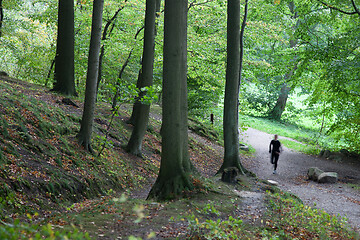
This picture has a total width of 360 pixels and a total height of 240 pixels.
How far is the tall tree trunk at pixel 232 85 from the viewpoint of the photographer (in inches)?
A: 438

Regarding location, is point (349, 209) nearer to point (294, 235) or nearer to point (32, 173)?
point (294, 235)

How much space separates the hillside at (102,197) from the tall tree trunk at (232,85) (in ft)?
3.51

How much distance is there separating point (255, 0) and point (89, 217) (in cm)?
1429

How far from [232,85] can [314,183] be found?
5955 mm

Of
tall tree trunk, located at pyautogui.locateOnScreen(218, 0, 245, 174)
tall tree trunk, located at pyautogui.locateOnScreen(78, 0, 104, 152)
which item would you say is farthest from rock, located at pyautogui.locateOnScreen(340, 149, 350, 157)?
tall tree trunk, located at pyautogui.locateOnScreen(78, 0, 104, 152)

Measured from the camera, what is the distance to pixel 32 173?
6523 millimetres

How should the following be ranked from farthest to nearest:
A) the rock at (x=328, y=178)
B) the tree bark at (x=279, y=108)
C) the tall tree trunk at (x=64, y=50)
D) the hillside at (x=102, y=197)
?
the tree bark at (x=279, y=108), the rock at (x=328, y=178), the tall tree trunk at (x=64, y=50), the hillside at (x=102, y=197)

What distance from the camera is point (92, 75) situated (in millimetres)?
9195

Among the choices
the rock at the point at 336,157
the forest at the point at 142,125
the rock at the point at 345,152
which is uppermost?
the forest at the point at 142,125

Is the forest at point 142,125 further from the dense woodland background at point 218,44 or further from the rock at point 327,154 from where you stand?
the rock at point 327,154

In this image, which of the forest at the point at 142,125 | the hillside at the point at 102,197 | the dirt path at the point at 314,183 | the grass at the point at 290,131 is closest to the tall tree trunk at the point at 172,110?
the forest at the point at 142,125

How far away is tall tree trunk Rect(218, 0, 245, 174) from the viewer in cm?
1112

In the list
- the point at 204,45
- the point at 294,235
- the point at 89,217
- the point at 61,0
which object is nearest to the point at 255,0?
the point at 204,45

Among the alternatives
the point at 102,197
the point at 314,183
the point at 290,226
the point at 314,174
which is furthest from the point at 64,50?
the point at 314,174
